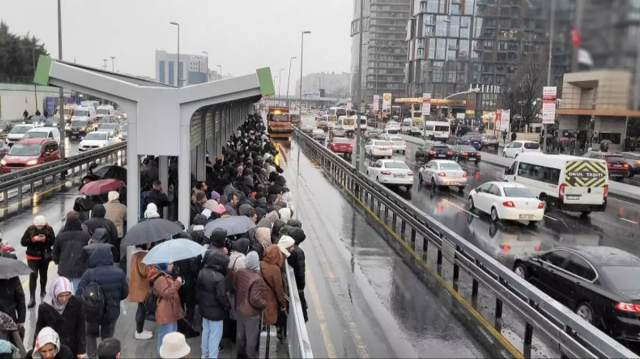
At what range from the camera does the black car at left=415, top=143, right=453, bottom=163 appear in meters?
42.0

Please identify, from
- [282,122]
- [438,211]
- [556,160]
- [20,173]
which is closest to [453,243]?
[438,211]

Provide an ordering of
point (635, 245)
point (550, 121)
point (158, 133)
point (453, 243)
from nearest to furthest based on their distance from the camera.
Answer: point (158, 133), point (453, 243), point (635, 245), point (550, 121)

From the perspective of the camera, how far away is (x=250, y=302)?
7613mm

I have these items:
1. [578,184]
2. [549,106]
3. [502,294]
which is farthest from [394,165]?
[502,294]

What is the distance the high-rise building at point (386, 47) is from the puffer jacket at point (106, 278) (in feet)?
580

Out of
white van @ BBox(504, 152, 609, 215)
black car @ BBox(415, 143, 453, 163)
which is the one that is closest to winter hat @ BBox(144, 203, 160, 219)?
white van @ BBox(504, 152, 609, 215)

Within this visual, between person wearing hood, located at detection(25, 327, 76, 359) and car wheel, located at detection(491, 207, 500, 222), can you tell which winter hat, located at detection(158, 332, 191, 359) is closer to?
person wearing hood, located at detection(25, 327, 76, 359)

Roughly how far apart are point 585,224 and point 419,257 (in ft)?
31.0

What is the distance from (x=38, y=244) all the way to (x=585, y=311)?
908 cm

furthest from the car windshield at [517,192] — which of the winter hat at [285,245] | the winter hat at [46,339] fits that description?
the winter hat at [46,339]

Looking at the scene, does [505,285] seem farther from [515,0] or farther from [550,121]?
[550,121]

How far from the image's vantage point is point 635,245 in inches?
703

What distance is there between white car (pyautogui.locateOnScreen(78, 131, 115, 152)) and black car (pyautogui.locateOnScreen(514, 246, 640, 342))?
30.8 metres

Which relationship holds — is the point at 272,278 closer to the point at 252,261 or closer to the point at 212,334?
the point at 252,261
